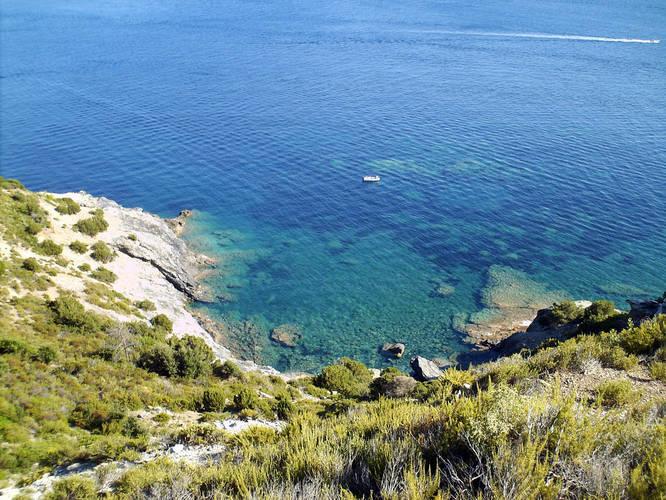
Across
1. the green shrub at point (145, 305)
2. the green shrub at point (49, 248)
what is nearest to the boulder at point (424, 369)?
the green shrub at point (145, 305)

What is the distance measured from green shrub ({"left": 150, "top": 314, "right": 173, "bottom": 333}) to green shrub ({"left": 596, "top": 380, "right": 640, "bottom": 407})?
975 inches

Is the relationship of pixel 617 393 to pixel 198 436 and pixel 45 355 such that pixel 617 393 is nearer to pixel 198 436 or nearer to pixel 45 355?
pixel 198 436

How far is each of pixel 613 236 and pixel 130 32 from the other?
127m

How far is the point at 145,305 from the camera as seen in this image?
3206cm

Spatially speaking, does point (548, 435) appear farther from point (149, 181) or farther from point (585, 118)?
point (585, 118)

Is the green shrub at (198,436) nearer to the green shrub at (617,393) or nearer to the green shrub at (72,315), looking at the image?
the green shrub at (72,315)

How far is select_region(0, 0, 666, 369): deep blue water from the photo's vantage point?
132 feet

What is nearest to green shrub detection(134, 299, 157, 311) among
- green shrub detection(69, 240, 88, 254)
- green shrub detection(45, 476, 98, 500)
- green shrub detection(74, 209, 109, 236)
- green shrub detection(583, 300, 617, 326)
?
green shrub detection(69, 240, 88, 254)

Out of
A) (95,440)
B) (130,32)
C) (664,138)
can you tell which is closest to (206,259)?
(95,440)

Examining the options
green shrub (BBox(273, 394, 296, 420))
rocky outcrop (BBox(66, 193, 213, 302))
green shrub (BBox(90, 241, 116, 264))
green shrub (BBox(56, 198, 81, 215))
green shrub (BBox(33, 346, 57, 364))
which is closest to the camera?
green shrub (BBox(33, 346, 57, 364))

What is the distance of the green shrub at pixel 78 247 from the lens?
33.7m

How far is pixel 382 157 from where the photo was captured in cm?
6316

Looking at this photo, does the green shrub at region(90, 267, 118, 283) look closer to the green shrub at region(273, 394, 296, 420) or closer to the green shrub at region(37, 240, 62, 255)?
the green shrub at region(37, 240, 62, 255)

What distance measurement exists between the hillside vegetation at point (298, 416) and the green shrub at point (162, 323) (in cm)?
14
